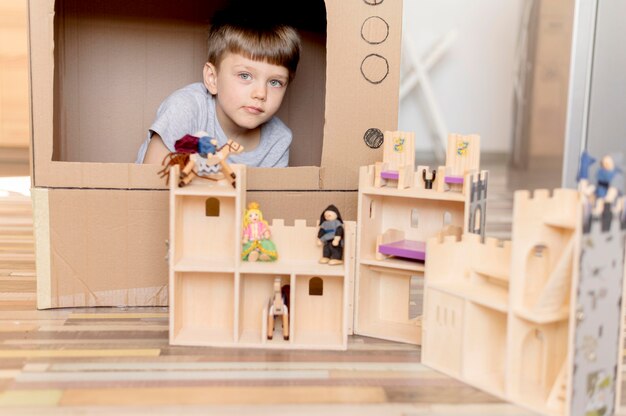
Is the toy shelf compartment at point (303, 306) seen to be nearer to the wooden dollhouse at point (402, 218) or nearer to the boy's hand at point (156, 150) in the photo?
the wooden dollhouse at point (402, 218)

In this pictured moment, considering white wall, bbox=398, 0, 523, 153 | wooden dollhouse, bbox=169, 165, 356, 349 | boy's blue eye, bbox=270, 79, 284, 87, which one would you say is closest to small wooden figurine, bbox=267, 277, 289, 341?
wooden dollhouse, bbox=169, 165, 356, 349

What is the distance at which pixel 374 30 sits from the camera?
150cm

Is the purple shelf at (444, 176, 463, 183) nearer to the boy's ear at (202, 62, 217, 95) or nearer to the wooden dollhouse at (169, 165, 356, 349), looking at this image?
the wooden dollhouse at (169, 165, 356, 349)

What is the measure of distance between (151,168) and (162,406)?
1.91 feet

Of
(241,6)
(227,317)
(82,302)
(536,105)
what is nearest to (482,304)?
(227,317)

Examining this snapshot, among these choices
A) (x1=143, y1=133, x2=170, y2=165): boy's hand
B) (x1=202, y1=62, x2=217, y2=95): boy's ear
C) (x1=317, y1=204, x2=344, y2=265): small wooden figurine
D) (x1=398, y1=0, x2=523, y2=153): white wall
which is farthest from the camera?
(x1=398, y1=0, x2=523, y2=153): white wall

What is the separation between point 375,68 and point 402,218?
0.31 m

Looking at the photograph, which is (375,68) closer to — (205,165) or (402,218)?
(402,218)

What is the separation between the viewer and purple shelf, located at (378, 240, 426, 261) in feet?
4.42

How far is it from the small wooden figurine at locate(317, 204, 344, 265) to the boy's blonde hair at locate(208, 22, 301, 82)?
547 mm

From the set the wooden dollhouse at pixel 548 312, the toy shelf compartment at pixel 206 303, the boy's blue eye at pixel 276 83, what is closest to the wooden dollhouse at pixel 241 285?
the toy shelf compartment at pixel 206 303

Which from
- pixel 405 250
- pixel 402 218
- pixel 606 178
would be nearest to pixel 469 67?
pixel 402 218

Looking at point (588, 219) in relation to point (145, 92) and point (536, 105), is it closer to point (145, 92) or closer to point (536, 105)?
point (145, 92)

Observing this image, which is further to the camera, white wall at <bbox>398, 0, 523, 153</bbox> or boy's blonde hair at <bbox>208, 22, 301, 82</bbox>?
white wall at <bbox>398, 0, 523, 153</bbox>
